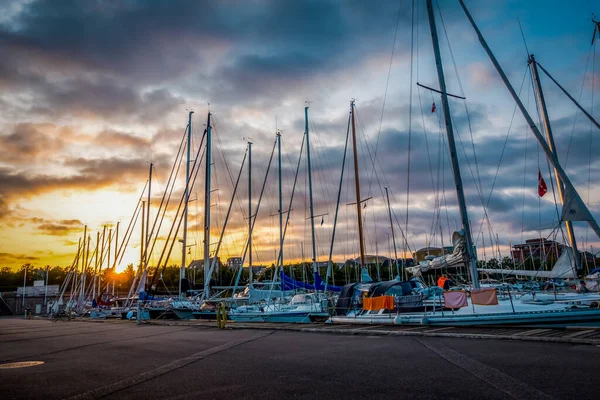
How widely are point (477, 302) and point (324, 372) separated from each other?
38.2ft

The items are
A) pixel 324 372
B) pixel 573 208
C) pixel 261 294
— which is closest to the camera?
pixel 324 372

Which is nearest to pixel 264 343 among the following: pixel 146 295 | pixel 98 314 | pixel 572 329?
pixel 572 329

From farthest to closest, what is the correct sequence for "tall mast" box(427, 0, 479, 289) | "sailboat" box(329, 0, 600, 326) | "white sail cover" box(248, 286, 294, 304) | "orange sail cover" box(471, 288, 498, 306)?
"white sail cover" box(248, 286, 294, 304)
"tall mast" box(427, 0, 479, 289)
"orange sail cover" box(471, 288, 498, 306)
"sailboat" box(329, 0, 600, 326)

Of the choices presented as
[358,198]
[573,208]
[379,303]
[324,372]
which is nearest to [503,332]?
[573,208]

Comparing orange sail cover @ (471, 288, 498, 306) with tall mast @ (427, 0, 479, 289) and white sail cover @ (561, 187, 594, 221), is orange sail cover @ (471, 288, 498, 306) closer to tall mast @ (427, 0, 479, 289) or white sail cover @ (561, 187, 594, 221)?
tall mast @ (427, 0, 479, 289)

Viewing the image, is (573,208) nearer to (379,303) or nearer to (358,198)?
(379,303)

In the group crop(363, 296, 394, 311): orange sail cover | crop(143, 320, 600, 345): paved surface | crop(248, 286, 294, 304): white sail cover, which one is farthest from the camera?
crop(248, 286, 294, 304): white sail cover

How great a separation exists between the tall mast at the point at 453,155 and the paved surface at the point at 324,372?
5.27 meters

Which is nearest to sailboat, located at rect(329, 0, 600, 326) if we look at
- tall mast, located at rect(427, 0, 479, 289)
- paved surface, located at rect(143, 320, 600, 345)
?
tall mast, located at rect(427, 0, 479, 289)

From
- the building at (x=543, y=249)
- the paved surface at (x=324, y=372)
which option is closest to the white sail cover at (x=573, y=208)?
the paved surface at (x=324, y=372)

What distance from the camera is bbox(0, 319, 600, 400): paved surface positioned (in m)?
7.34

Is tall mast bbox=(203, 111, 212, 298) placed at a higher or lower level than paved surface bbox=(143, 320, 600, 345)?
higher

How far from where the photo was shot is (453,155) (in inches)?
764

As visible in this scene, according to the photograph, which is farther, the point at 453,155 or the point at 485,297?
the point at 453,155
